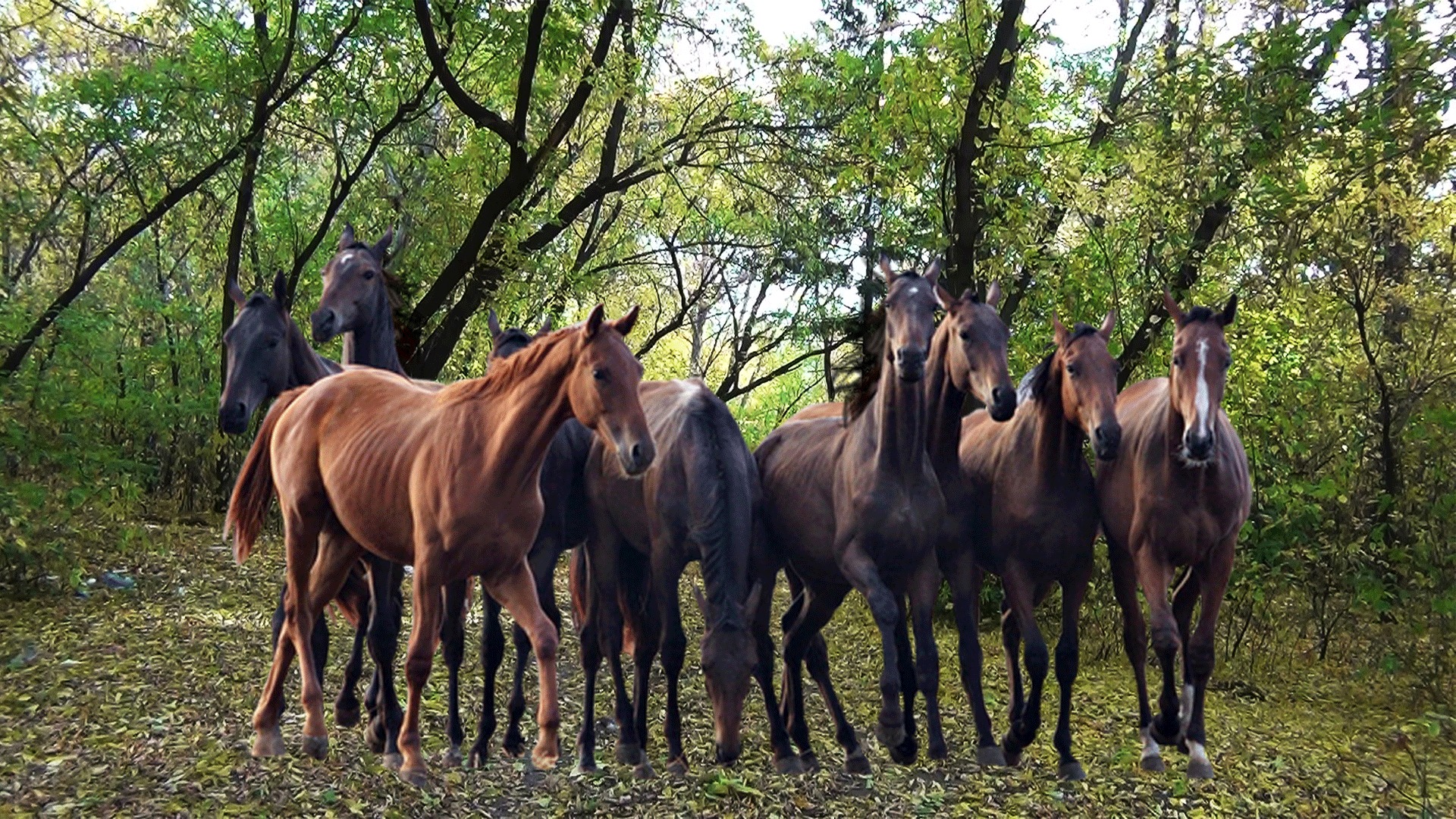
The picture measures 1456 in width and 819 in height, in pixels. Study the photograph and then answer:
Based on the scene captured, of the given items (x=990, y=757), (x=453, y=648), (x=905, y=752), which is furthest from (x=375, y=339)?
(x=990, y=757)

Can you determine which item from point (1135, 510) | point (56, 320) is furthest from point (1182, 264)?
point (56, 320)

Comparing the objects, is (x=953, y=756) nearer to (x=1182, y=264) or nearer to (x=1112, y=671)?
(x=1112, y=671)

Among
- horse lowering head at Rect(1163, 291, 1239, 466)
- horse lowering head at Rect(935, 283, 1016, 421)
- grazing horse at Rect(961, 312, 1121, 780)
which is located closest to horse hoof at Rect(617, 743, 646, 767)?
grazing horse at Rect(961, 312, 1121, 780)

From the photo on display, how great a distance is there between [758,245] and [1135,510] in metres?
→ 10.1

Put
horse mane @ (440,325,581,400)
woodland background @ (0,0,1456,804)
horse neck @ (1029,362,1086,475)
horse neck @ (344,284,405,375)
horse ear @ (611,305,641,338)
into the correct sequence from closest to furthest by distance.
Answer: horse ear @ (611,305,641,338)
horse mane @ (440,325,581,400)
horse neck @ (1029,362,1086,475)
horse neck @ (344,284,405,375)
woodland background @ (0,0,1456,804)

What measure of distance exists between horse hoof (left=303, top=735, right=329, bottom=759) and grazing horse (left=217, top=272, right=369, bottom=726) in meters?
0.90

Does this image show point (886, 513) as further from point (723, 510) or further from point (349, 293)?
point (349, 293)

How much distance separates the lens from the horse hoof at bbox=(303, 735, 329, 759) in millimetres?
5387

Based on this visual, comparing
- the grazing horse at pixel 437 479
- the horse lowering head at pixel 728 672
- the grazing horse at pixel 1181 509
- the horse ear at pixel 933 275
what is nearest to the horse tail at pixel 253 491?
the grazing horse at pixel 437 479

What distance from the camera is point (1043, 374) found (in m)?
6.36

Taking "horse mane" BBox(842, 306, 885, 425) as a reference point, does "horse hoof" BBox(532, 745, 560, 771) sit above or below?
below

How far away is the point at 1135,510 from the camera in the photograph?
6340 mm

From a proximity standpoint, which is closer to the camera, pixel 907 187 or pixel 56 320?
pixel 56 320

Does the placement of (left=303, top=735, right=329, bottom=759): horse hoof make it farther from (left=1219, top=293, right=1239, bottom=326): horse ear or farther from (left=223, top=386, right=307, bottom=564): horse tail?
(left=1219, top=293, right=1239, bottom=326): horse ear
